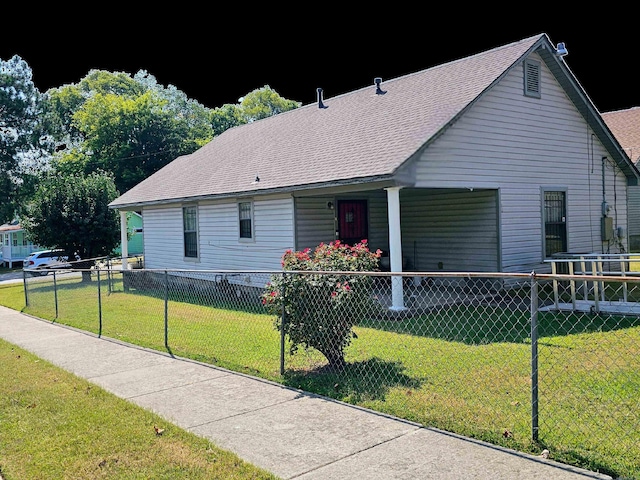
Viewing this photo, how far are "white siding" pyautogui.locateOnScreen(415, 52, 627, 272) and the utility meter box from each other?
0.15m

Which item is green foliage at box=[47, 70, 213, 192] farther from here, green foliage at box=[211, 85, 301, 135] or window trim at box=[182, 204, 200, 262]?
window trim at box=[182, 204, 200, 262]

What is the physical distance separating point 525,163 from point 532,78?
6.61ft

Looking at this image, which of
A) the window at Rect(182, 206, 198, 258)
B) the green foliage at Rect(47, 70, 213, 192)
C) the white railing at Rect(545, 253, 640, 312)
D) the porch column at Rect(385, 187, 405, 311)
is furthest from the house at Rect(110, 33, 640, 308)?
the green foliage at Rect(47, 70, 213, 192)

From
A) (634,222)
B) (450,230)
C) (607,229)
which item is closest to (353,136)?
(450,230)

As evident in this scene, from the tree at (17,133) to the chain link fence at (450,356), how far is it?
32892 millimetres

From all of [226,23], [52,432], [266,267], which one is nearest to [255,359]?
[52,432]

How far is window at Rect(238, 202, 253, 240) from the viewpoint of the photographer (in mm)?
14660

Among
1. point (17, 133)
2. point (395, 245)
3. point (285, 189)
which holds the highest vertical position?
point (17, 133)

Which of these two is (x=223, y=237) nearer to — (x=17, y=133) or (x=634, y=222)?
(x=634, y=222)

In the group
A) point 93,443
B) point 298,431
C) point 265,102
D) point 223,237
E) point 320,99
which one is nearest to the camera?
point 93,443

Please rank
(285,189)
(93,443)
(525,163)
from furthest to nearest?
(525,163) < (285,189) < (93,443)

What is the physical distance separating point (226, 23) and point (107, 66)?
2286 inches

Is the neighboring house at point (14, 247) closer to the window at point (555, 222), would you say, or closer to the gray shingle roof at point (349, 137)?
the gray shingle roof at point (349, 137)

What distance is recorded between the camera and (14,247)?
4328cm
